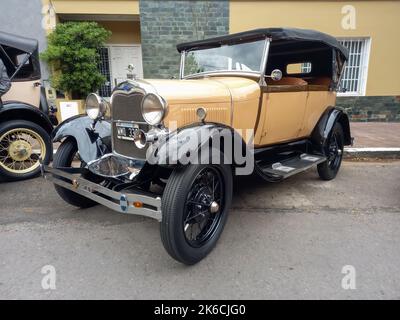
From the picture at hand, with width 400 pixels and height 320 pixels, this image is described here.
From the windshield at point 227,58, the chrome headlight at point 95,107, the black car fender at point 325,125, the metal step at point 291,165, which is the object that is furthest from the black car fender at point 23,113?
the black car fender at point 325,125

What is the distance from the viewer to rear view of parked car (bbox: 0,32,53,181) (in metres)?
4.45

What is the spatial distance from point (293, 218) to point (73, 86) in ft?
22.2

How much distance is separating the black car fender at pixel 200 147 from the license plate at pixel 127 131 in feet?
1.64

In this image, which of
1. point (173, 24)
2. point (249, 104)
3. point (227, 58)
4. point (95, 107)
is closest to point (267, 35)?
point (227, 58)

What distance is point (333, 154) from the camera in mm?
4734

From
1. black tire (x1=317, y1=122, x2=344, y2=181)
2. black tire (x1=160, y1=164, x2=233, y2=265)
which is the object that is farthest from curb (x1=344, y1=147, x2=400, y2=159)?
black tire (x1=160, y1=164, x2=233, y2=265)

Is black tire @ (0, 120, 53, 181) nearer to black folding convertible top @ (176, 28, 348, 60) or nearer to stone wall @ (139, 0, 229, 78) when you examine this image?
black folding convertible top @ (176, 28, 348, 60)

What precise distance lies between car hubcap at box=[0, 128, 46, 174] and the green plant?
3604mm

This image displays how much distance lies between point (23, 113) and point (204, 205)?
11.3 ft

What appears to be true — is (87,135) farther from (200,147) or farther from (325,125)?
(325,125)

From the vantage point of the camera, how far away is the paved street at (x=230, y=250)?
2246 mm

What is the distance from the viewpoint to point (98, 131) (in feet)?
11.1

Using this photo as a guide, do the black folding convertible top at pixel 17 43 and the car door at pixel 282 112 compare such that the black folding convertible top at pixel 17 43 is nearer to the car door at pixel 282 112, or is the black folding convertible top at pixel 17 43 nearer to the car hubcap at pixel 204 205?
the car door at pixel 282 112
